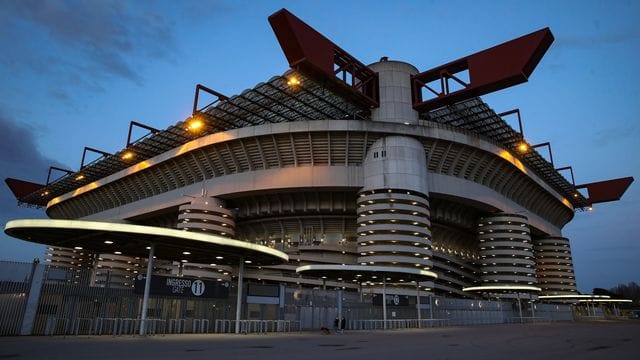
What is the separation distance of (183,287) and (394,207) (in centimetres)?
3514

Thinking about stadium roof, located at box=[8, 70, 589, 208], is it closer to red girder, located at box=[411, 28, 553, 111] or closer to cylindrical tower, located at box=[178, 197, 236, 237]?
red girder, located at box=[411, 28, 553, 111]

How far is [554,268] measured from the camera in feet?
315

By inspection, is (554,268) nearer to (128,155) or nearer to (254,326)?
(254,326)

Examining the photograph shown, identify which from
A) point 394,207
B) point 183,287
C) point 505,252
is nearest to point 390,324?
point 394,207

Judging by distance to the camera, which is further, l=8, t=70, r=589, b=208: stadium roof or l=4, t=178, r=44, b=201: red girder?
l=4, t=178, r=44, b=201: red girder

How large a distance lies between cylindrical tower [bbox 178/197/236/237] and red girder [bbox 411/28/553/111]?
33.3 metres

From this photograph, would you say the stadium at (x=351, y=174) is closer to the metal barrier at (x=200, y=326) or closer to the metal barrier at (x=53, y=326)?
the metal barrier at (x=200, y=326)

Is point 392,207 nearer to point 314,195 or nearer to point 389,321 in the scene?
point 314,195

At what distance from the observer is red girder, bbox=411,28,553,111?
5041cm

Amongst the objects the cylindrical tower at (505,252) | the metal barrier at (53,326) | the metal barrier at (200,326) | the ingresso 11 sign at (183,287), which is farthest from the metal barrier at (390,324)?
the cylindrical tower at (505,252)

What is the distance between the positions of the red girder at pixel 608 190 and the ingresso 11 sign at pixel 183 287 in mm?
98520

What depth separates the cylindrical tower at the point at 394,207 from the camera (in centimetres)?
5800

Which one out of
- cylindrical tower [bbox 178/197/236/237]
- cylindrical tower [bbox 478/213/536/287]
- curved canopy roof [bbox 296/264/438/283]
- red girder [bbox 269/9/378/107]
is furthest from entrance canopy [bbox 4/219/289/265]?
cylindrical tower [bbox 478/213/536/287]

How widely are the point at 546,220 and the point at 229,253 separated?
85.0 m
